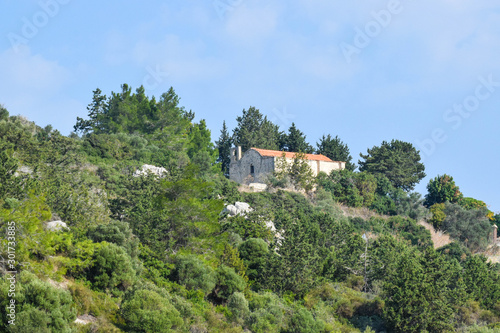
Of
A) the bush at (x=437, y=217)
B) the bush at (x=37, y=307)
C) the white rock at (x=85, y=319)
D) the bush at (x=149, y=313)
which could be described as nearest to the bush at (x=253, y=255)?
the bush at (x=149, y=313)

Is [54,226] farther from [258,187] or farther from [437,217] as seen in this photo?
[437,217]

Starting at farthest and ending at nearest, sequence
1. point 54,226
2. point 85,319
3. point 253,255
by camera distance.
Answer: point 253,255 → point 54,226 → point 85,319

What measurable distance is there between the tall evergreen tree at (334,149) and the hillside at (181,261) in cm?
1706

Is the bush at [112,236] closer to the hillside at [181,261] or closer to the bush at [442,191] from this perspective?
the hillside at [181,261]

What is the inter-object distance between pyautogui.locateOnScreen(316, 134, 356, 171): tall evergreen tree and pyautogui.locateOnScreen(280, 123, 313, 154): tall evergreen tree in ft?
5.12

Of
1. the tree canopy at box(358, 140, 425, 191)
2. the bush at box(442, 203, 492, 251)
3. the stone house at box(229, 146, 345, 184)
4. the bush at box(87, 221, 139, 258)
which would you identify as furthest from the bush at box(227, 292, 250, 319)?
the tree canopy at box(358, 140, 425, 191)

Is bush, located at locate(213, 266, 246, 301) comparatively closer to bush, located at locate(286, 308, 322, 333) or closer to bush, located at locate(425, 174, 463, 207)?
bush, located at locate(286, 308, 322, 333)

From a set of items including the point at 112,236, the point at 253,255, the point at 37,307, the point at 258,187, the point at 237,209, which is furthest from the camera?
the point at 258,187

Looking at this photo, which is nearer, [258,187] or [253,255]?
[253,255]

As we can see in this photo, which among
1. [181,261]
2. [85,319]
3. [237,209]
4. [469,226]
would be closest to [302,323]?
[181,261]

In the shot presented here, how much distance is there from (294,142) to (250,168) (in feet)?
32.8

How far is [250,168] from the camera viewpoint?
6044cm

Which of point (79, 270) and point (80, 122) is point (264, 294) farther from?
point (80, 122)

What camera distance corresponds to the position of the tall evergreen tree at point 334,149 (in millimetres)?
69625
